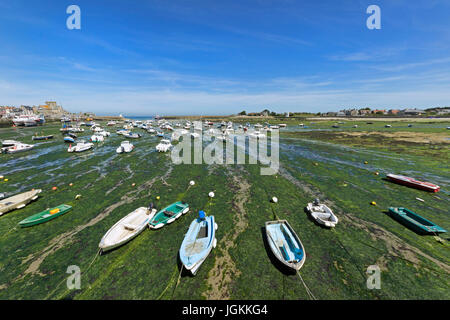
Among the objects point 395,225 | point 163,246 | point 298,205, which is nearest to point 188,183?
point 163,246

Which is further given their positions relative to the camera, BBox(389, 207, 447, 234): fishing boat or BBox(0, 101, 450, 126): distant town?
BBox(0, 101, 450, 126): distant town

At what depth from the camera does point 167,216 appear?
48.3ft

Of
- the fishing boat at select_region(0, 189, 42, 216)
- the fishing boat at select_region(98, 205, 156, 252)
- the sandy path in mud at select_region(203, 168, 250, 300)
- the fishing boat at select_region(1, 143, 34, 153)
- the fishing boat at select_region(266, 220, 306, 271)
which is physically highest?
the fishing boat at select_region(1, 143, 34, 153)

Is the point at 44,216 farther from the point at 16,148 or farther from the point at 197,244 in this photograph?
the point at 16,148

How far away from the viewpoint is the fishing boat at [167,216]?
13627 mm

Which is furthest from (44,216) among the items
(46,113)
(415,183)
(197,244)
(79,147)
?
(46,113)

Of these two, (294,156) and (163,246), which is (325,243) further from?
(294,156)

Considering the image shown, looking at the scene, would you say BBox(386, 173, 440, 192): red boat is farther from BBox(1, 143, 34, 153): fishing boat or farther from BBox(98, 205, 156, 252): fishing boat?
BBox(1, 143, 34, 153): fishing boat

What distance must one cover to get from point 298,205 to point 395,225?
330 inches

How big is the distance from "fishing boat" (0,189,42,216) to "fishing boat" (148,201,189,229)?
15002 mm

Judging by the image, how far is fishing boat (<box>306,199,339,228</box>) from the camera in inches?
546

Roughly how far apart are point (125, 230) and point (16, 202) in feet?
46.1

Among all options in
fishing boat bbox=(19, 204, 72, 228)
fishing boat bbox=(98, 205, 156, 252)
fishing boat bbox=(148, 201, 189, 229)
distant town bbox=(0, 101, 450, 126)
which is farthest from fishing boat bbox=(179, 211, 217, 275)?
distant town bbox=(0, 101, 450, 126)

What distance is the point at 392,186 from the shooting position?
21.4 meters
